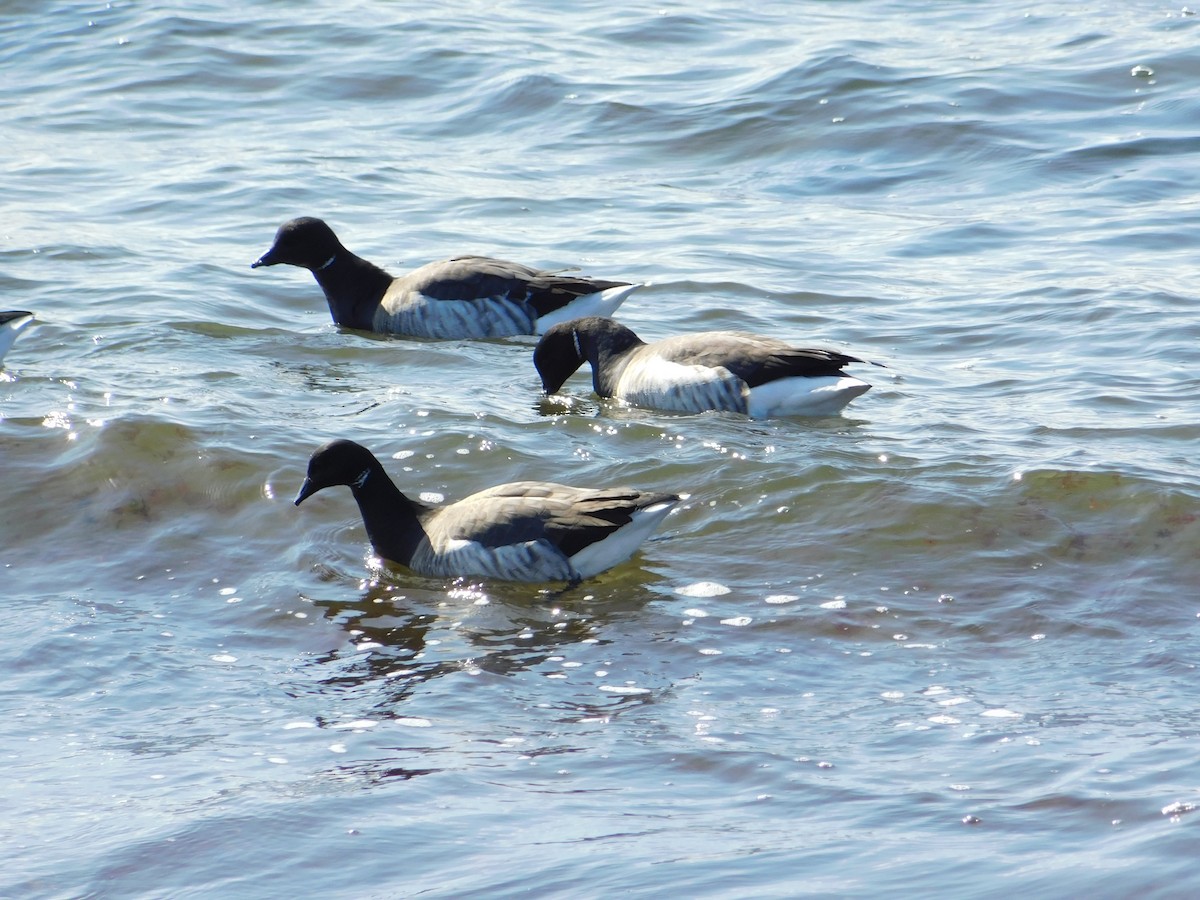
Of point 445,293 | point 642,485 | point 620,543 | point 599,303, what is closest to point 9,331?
point 445,293

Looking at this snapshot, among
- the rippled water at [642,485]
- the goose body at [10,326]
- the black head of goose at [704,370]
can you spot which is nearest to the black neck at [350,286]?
the rippled water at [642,485]

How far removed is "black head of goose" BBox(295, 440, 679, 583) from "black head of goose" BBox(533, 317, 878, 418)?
2370 millimetres

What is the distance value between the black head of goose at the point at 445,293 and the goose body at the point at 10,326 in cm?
259

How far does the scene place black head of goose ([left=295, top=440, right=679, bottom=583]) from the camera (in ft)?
24.7

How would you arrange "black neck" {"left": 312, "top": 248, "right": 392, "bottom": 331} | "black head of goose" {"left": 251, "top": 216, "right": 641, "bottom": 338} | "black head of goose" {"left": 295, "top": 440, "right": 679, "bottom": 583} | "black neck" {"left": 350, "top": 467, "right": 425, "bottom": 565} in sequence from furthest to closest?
1. "black neck" {"left": 312, "top": 248, "right": 392, "bottom": 331}
2. "black head of goose" {"left": 251, "top": 216, "right": 641, "bottom": 338}
3. "black neck" {"left": 350, "top": 467, "right": 425, "bottom": 565}
4. "black head of goose" {"left": 295, "top": 440, "right": 679, "bottom": 583}

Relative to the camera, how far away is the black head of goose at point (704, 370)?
9750mm

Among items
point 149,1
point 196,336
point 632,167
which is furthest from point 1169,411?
point 149,1

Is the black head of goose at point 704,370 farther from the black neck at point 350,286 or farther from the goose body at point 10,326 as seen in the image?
the goose body at point 10,326

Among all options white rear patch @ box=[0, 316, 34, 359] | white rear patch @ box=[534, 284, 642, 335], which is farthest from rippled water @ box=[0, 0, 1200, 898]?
white rear patch @ box=[534, 284, 642, 335]

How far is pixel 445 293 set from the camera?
39.7ft

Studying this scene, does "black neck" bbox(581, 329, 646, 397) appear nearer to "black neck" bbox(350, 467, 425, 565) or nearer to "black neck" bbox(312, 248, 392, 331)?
"black neck" bbox(312, 248, 392, 331)

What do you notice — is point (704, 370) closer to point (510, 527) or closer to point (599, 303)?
point (599, 303)

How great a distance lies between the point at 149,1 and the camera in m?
22.8

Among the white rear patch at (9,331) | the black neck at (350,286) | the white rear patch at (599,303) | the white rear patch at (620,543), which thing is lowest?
the white rear patch at (620,543)
